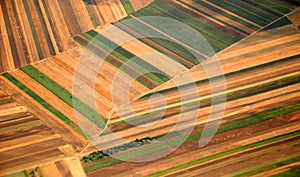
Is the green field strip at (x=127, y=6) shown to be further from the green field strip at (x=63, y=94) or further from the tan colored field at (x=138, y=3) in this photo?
the green field strip at (x=63, y=94)

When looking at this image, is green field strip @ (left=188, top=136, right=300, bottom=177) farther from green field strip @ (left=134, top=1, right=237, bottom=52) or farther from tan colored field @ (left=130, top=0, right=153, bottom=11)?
tan colored field @ (left=130, top=0, right=153, bottom=11)

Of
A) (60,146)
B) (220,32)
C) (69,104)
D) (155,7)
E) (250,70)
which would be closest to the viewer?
(60,146)

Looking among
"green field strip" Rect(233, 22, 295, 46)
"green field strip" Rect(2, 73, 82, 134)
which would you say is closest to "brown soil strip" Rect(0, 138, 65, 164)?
"green field strip" Rect(2, 73, 82, 134)

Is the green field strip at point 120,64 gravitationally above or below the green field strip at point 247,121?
above

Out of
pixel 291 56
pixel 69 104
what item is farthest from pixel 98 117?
pixel 291 56

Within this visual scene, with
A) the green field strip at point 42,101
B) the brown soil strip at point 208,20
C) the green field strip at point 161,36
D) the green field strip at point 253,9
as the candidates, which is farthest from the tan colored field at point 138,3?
the green field strip at point 42,101

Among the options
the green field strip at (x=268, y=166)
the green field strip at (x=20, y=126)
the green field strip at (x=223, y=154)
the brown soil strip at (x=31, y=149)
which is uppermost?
the green field strip at (x=20, y=126)

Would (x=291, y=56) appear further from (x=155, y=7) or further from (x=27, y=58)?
(x=27, y=58)
